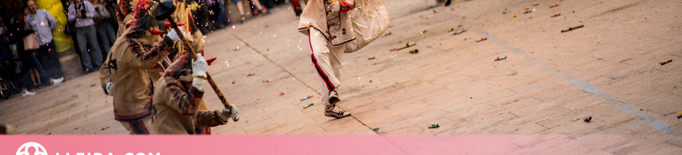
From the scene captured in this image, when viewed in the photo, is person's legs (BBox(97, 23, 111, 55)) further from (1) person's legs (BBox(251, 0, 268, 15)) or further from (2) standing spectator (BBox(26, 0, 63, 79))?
(1) person's legs (BBox(251, 0, 268, 15))

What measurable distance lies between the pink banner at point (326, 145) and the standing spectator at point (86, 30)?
22.2 ft

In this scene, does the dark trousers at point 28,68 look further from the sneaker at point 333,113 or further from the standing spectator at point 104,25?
the sneaker at point 333,113

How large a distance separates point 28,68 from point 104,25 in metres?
1.74

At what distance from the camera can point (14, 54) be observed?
11562 mm

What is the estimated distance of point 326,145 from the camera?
5566mm

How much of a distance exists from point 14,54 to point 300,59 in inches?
220

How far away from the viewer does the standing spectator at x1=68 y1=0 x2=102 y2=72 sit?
12359mm

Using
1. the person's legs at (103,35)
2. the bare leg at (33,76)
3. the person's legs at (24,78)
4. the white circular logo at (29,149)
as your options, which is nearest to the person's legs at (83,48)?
the person's legs at (103,35)

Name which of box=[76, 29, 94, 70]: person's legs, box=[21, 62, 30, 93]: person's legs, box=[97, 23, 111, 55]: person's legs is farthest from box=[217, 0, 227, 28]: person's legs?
box=[21, 62, 30, 93]: person's legs

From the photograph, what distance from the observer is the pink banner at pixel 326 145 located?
4.37 metres

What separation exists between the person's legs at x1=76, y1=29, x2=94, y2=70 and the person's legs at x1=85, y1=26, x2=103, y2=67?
9cm

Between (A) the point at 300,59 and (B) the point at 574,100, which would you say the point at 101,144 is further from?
(A) the point at 300,59

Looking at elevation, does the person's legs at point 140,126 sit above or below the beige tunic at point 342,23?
below

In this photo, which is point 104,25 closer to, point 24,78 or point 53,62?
point 53,62
